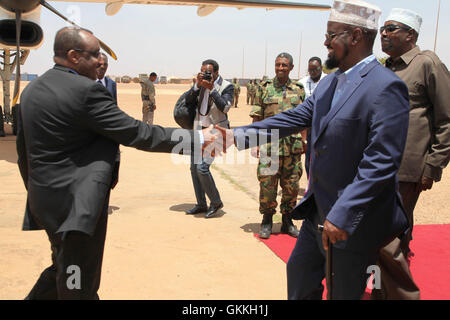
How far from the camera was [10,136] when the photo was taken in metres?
13.5

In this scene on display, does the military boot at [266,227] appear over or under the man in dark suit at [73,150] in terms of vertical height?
under

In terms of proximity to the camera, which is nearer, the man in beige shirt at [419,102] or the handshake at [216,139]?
the handshake at [216,139]

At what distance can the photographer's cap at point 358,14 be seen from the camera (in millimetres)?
2445

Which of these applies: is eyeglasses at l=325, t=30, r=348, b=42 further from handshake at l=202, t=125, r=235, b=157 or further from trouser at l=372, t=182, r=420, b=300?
trouser at l=372, t=182, r=420, b=300

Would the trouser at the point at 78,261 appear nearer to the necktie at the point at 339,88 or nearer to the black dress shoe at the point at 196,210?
the necktie at the point at 339,88

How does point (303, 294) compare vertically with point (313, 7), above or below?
below

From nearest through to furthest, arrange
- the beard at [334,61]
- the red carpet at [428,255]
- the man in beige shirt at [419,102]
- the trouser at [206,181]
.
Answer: the beard at [334,61], the man in beige shirt at [419,102], the red carpet at [428,255], the trouser at [206,181]

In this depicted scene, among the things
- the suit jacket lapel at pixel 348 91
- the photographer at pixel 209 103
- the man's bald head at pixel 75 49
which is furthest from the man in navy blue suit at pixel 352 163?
the photographer at pixel 209 103

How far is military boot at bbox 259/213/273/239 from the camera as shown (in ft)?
16.9

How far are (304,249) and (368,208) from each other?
21.3 inches

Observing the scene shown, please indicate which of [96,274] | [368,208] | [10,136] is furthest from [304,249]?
[10,136]

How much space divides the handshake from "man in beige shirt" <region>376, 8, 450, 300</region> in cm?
139

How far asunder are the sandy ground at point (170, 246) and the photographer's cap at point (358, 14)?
227cm

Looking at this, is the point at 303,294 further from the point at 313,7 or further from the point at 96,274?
the point at 313,7
